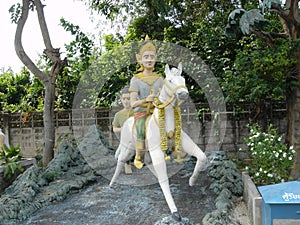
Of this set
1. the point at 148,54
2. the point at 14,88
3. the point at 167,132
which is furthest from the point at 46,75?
the point at 14,88

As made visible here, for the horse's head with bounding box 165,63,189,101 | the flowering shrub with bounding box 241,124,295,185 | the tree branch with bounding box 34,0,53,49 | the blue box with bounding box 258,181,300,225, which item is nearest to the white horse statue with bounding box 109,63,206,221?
the horse's head with bounding box 165,63,189,101

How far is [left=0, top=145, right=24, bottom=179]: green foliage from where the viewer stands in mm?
6173

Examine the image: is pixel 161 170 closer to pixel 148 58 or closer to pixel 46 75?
pixel 148 58

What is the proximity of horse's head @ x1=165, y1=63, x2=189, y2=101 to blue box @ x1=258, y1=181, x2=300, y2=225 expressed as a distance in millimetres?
1323

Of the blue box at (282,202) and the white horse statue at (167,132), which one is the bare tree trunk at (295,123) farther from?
the blue box at (282,202)

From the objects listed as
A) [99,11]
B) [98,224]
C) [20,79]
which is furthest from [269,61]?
[20,79]

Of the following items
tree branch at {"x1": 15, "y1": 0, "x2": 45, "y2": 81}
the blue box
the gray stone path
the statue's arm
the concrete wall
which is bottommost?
the gray stone path

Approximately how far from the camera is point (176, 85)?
421cm

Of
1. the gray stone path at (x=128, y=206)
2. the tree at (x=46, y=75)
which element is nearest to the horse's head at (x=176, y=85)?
the gray stone path at (x=128, y=206)

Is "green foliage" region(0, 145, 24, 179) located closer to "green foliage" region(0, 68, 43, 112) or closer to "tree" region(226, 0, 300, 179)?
"tree" region(226, 0, 300, 179)

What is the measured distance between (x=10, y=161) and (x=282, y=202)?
4.62 m

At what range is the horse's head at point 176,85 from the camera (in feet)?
13.5

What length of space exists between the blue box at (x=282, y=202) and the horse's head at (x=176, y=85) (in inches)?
52.1

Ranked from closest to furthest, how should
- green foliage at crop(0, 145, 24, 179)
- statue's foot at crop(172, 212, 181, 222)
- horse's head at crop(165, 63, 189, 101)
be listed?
horse's head at crop(165, 63, 189, 101), statue's foot at crop(172, 212, 181, 222), green foliage at crop(0, 145, 24, 179)
